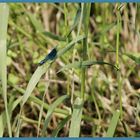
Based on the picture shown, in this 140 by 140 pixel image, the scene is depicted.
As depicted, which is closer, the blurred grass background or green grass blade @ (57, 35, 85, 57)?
green grass blade @ (57, 35, 85, 57)

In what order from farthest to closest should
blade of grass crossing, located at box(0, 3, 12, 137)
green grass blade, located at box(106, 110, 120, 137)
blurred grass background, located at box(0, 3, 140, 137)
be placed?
Answer: blurred grass background, located at box(0, 3, 140, 137)
green grass blade, located at box(106, 110, 120, 137)
blade of grass crossing, located at box(0, 3, 12, 137)

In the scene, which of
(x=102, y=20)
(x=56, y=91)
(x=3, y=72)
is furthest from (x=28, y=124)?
(x=3, y=72)

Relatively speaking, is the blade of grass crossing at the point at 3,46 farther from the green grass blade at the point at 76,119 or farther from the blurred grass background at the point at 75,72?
the blurred grass background at the point at 75,72

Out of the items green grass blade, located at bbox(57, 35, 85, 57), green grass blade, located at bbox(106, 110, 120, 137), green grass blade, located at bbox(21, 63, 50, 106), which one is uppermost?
green grass blade, located at bbox(57, 35, 85, 57)

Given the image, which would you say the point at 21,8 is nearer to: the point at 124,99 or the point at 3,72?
the point at 124,99

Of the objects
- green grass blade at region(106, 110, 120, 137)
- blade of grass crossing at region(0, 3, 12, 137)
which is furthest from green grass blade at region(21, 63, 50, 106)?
green grass blade at region(106, 110, 120, 137)

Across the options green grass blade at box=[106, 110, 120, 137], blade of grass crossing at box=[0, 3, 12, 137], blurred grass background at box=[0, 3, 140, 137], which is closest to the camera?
blade of grass crossing at box=[0, 3, 12, 137]

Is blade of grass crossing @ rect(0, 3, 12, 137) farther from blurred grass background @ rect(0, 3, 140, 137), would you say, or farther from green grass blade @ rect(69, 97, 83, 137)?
blurred grass background @ rect(0, 3, 140, 137)

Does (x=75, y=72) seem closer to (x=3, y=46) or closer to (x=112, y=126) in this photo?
(x=112, y=126)

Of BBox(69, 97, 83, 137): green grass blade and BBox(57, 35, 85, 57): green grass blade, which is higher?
BBox(57, 35, 85, 57): green grass blade
